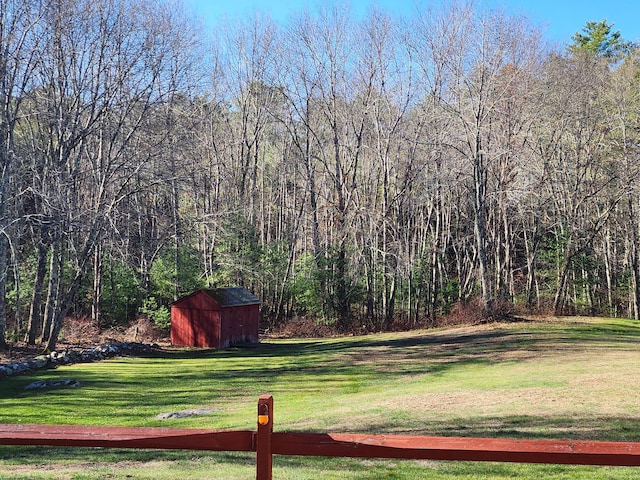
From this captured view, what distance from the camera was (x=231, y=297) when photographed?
2473 cm

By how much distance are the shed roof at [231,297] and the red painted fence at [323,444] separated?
2087cm

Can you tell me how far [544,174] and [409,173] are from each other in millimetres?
6775

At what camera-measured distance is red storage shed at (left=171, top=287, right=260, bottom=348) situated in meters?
23.8

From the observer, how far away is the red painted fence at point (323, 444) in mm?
2758

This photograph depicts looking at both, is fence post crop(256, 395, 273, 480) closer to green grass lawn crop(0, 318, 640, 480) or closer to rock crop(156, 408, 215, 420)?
green grass lawn crop(0, 318, 640, 480)

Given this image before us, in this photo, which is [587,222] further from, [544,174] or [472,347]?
[472,347]

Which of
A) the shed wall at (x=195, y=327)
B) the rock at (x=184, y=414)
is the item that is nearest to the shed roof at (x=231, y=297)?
the shed wall at (x=195, y=327)

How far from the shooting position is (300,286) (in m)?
32.1

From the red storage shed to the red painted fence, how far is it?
20.8m

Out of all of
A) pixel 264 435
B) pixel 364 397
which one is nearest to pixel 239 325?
pixel 364 397

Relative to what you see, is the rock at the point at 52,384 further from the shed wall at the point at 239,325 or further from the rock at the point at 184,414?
the shed wall at the point at 239,325

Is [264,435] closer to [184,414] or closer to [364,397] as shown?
[184,414]

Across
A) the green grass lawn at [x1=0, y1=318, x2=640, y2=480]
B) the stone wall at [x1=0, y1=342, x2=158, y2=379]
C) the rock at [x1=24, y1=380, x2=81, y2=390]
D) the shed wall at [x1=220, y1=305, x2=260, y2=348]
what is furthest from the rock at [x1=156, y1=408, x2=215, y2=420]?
the shed wall at [x1=220, y1=305, x2=260, y2=348]

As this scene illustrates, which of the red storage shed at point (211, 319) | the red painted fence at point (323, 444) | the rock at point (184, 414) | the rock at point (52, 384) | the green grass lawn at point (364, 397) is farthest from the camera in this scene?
the red storage shed at point (211, 319)
